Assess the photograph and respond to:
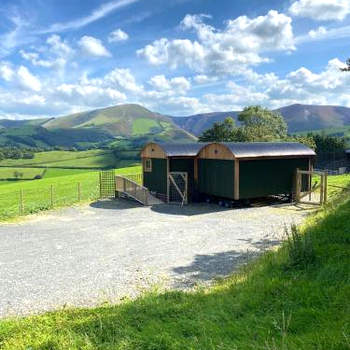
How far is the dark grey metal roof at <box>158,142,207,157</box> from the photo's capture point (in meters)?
23.7

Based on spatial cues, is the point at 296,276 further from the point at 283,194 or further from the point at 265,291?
the point at 283,194

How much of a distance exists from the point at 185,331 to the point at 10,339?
3.00 m

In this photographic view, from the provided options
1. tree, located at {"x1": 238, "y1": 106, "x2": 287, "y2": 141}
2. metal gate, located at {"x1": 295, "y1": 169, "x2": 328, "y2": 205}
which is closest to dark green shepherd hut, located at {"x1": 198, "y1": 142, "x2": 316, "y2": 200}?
metal gate, located at {"x1": 295, "y1": 169, "x2": 328, "y2": 205}

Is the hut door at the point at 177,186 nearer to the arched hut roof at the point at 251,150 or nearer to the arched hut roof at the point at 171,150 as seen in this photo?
the arched hut roof at the point at 171,150

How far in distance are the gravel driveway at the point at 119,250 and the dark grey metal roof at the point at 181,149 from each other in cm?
453

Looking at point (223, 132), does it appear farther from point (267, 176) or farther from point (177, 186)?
point (267, 176)

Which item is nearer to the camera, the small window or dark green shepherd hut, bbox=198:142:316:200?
dark green shepherd hut, bbox=198:142:316:200

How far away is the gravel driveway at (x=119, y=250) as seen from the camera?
9.07 m

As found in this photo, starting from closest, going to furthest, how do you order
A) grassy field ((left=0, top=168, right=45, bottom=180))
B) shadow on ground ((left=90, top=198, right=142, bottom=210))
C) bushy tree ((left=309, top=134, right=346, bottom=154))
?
shadow on ground ((left=90, top=198, right=142, bottom=210)) < bushy tree ((left=309, top=134, right=346, bottom=154)) < grassy field ((left=0, top=168, right=45, bottom=180))

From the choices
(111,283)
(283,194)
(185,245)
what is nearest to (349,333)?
(111,283)

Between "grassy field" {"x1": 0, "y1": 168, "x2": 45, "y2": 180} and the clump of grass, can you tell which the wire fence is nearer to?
the clump of grass

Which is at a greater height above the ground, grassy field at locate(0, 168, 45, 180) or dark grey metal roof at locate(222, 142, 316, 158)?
dark grey metal roof at locate(222, 142, 316, 158)

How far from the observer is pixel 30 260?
1180 cm

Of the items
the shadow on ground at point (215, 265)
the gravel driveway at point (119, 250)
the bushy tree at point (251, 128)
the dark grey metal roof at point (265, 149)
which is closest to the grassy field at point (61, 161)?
the bushy tree at point (251, 128)
